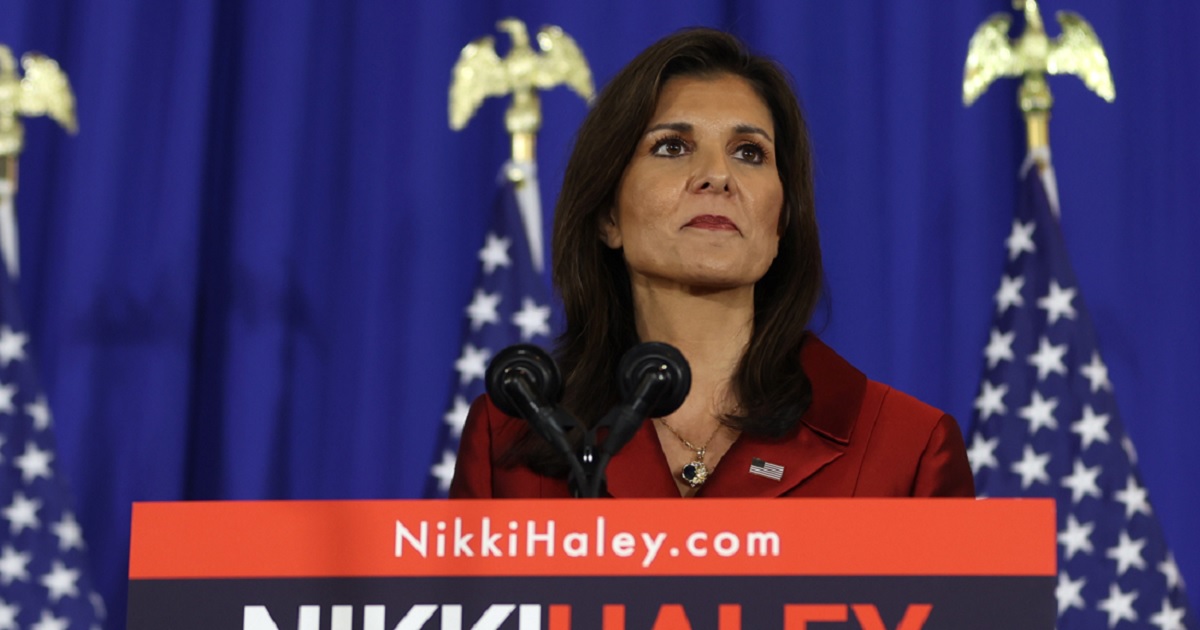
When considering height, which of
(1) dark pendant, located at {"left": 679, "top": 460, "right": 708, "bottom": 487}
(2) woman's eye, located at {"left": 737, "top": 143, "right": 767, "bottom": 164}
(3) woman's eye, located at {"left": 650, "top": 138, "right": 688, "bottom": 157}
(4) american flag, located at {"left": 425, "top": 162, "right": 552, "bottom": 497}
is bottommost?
(1) dark pendant, located at {"left": 679, "top": 460, "right": 708, "bottom": 487}

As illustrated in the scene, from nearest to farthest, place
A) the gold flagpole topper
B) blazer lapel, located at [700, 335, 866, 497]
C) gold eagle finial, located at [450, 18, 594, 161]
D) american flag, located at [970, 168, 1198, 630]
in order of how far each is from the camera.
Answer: blazer lapel, located at [700, 335, 866, 497] < american flag, located at [970, 168, 1198, 630] < the gold flagpole topper < gold eagle finial, located at [450, 18, 594, 161]

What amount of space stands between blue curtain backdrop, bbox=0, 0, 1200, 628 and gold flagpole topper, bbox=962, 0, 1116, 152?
0.24 ft

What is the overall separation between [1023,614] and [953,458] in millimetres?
787

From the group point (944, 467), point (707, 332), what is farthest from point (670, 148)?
point (944, 467)

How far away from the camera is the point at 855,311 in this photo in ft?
10.4

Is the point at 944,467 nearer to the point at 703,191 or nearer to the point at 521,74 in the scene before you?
the point at 703,191

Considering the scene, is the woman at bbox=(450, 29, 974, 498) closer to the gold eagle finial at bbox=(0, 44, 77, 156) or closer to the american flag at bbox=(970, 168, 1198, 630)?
the american flag at bbox=(970, 168, 1198, 630)

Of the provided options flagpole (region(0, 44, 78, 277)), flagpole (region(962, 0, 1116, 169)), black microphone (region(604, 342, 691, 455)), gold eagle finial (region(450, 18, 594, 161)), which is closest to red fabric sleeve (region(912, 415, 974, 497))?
black microphone (region(604, 342, 691, 455))

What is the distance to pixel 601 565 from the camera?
3.28ft

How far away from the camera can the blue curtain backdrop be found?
3158 millimetres

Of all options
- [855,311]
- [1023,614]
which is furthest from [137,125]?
[1023,614]

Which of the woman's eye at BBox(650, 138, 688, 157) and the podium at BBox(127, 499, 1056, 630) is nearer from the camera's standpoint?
the podium at BBox(127, 499, 1056, 630)

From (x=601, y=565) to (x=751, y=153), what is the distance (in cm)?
101

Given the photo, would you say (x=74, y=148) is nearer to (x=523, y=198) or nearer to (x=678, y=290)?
(x=523, y=198)
